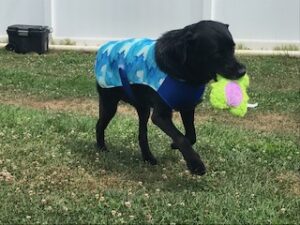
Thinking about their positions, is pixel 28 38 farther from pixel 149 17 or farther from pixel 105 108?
pixel 105 108

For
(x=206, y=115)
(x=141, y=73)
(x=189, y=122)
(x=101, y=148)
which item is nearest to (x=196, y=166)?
(x=189, y=122)

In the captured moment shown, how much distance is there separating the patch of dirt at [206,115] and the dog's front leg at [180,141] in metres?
2.90

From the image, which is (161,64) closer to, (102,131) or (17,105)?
(102,131)

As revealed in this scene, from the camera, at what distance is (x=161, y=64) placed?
5.56m

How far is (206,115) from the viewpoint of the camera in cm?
912

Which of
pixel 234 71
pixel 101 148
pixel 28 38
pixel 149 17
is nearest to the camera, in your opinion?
pixel 234 71

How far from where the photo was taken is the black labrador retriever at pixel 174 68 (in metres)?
5.23

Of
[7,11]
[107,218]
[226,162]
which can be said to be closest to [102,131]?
[226,162]

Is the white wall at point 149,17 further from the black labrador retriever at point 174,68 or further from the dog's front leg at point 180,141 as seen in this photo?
the dog's front leg at point 180,141

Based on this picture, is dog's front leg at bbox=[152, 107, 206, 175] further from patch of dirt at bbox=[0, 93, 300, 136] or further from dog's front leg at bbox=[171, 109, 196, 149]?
patch of dirt at bbox=[0, 93, 300, 136]

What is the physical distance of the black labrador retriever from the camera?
5.23 metres

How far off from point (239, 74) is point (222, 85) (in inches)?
23.8

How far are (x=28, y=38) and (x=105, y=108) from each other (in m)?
8.23

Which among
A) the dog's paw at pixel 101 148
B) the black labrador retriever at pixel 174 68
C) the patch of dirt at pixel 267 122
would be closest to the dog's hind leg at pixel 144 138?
the black labrador retriever at pixel 174 68
